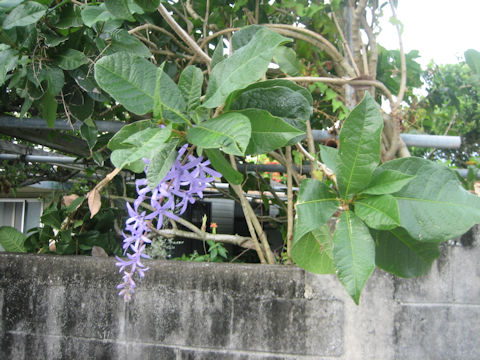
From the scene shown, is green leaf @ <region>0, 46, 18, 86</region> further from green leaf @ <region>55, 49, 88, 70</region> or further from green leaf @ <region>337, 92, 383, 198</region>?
green leaf @ <region>337, 92, 383, 198</region>

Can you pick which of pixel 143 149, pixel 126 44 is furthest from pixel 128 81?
pixel 126 44

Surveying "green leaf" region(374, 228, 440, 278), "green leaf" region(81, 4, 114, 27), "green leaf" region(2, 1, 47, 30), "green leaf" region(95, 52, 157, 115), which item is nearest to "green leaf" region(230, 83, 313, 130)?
"green leaf" region(95, 52, 157, 115)

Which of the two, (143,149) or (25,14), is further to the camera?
(25,14)

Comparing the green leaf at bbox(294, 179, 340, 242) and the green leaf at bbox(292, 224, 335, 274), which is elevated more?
the green leaf at bbox(294, 179, 340, 242)

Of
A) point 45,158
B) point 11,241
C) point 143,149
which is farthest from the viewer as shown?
point 45,158

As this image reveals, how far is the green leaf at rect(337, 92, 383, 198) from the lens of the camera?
2.84 feet

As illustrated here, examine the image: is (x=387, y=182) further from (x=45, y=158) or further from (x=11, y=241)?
(x=45, y=158)

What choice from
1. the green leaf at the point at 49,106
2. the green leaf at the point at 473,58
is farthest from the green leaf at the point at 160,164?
the green leaf at the point at 473,58

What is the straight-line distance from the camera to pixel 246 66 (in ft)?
2.33

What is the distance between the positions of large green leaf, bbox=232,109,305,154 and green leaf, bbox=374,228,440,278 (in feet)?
1.50

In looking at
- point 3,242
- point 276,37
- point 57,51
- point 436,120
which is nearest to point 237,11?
point 57,51

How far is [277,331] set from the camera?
1.55m

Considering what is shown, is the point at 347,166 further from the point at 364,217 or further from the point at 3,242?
the point at 3,242

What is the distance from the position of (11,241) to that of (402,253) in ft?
6.35
